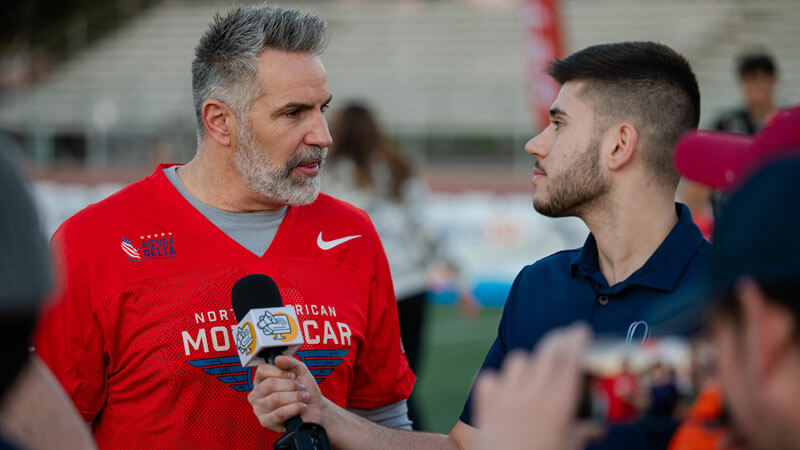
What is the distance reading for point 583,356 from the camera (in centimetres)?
131

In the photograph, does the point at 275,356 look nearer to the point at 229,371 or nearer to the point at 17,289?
the point at 229,371

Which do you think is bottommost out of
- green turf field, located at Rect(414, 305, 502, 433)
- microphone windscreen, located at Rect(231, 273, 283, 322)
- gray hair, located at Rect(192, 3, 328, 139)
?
green turf field, located at Rect(414, 305, 502, 433)

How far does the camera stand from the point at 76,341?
2.52 m

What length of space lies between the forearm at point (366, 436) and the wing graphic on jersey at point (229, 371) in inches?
12.2

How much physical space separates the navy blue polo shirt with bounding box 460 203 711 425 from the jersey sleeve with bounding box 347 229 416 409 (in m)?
0.38

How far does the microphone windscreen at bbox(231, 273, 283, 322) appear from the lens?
2201 mm

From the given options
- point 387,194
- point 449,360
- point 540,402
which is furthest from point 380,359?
point 449,360

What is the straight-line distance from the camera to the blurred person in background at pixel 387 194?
5.30 meters

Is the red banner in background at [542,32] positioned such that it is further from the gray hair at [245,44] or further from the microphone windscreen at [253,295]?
the microphone windscreen at [253,295]

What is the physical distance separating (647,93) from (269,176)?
1121mm

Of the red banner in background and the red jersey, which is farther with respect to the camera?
the red banner in background

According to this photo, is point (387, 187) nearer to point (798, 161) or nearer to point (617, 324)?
point (617, 324)

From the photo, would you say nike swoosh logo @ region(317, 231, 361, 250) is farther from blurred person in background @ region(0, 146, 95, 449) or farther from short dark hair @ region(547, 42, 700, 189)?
blurred person in background @ region(0, 146, 95, 449)

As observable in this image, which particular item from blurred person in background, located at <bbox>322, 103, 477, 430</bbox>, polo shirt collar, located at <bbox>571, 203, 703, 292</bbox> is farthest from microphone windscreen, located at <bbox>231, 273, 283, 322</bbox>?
blurred person in background, located at <bbox>322, 103, 477, 430</bbox>
